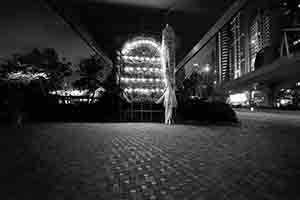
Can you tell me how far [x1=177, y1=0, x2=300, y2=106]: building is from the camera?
29.3 ft

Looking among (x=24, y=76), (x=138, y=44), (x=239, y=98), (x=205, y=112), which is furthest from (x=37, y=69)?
(x=239, y=98)

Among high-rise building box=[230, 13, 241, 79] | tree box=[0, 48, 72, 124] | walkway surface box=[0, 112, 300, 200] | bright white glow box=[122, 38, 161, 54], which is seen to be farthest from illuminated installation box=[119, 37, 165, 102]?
high-rise building box=[230, 13, 241, 79]

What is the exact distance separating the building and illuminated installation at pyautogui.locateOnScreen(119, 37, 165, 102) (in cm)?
271

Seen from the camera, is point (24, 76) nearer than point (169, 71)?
No

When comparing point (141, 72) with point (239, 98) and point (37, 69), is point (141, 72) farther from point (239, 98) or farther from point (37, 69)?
point (239, 98)

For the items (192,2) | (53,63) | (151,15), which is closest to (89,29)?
(151,15)

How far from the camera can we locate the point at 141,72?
12547 millimetres

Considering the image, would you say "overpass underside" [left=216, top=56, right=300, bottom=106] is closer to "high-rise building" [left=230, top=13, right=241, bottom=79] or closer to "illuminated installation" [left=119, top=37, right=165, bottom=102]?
"illuminated installation" [left=119, top=37, right=165, bottom=102]

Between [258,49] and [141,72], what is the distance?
9823 cm

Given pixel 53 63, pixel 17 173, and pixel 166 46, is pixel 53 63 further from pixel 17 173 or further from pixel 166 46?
pixel 17 173

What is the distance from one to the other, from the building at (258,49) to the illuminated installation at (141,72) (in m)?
2.71

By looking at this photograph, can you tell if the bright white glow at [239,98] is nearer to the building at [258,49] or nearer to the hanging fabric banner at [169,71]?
the building at [258,49]

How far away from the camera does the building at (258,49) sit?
29.3ft

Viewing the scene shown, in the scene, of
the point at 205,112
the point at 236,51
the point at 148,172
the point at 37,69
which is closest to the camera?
the point at 148,172
